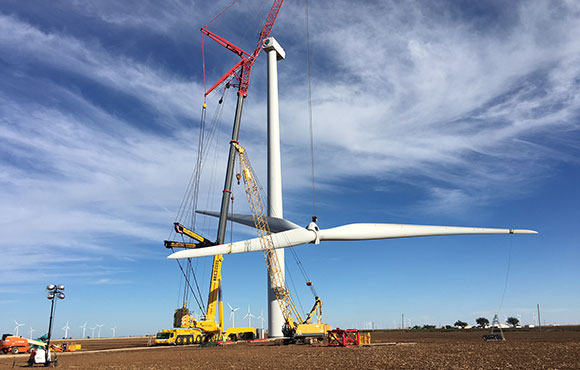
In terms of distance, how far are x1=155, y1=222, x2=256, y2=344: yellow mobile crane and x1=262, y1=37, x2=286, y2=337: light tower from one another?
348 inches

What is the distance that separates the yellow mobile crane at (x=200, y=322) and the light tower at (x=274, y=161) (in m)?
8.83

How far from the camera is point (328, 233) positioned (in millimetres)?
61375

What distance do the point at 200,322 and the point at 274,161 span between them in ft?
105

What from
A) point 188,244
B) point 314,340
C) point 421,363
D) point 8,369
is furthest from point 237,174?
point 421,363

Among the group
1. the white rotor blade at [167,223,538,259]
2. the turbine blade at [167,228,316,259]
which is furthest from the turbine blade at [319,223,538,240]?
the turbine blade at [167,228,316,259]

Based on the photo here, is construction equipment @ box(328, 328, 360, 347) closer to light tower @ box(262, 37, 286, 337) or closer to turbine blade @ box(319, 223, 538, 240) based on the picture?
turbine blade @ box(319, 223, 538, 240)

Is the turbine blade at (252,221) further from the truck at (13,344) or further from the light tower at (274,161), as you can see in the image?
the truck at (13,344)

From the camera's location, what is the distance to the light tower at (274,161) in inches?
2977

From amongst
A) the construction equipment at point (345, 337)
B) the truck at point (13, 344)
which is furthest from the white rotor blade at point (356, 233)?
the truck at point (13, 344)

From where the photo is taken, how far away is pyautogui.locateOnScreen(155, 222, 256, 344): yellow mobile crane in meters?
70.7

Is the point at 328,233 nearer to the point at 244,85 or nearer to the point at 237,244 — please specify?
the point at 237,244

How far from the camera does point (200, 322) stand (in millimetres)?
71875

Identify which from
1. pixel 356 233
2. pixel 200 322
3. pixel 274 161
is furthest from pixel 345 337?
pixel 274 161

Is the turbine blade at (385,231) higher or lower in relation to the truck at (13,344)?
higher
